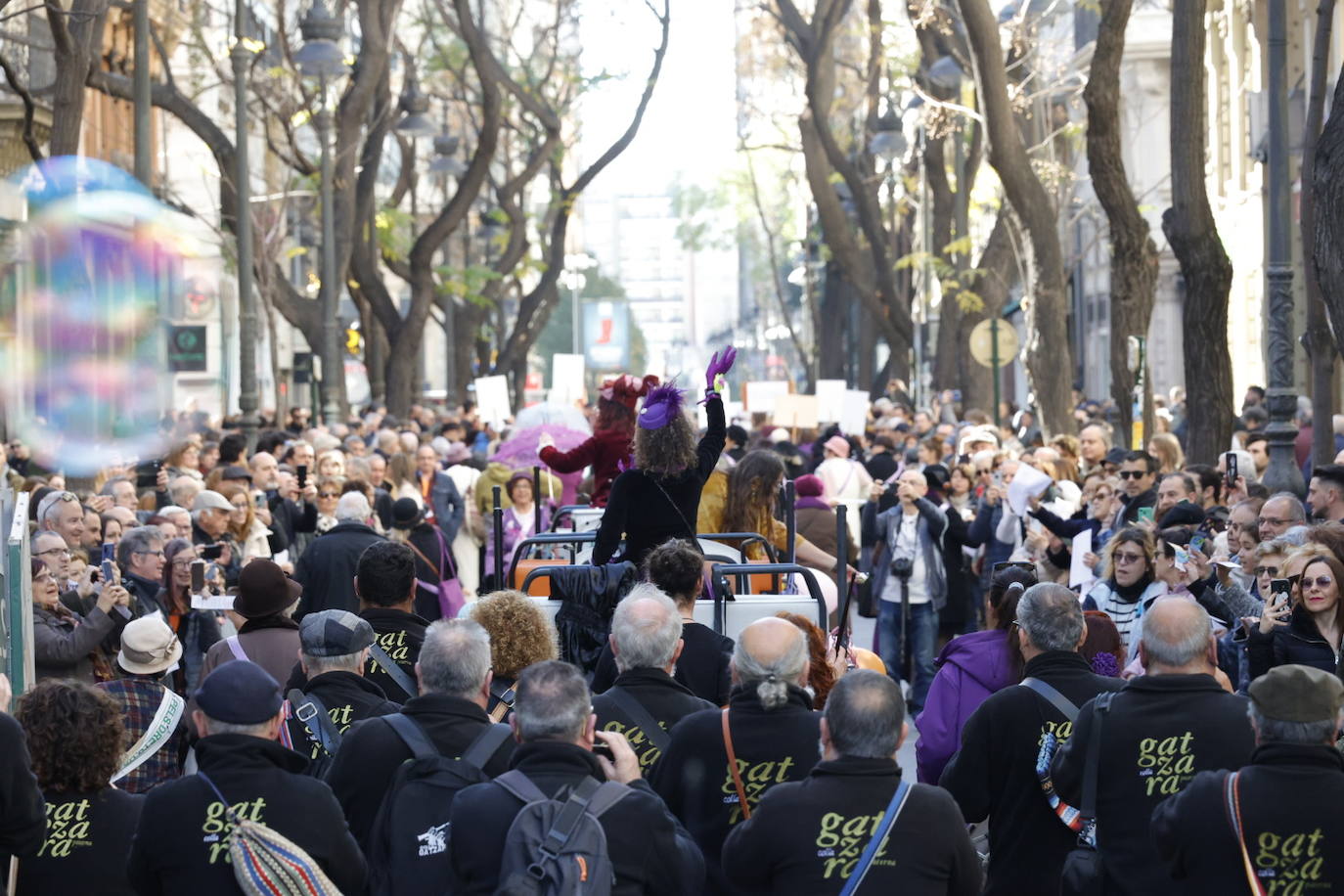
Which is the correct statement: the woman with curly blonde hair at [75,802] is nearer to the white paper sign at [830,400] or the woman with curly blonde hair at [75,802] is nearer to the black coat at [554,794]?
the black coat at [554,794]

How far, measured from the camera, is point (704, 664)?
721 cm

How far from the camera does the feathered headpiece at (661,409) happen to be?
8.80 metres

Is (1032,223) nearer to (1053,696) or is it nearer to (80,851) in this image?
(1053,696)

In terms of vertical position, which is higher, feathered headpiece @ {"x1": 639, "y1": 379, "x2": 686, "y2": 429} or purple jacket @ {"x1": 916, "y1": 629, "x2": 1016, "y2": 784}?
feathered headpiece @ {"x1": 639, "y1": 379, "x2": 686, "y2": 429}

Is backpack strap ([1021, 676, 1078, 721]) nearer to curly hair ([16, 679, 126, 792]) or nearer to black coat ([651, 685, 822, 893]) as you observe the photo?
black coat ([651, 685, 822, 893])

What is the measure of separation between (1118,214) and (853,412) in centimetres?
745

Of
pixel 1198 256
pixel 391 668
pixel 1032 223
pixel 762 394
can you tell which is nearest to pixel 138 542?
→ pixel 391 668

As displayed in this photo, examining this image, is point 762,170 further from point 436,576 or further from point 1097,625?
point 1097,625

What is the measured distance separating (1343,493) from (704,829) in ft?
16.8

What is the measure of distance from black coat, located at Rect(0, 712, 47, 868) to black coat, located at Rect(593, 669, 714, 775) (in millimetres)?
1552

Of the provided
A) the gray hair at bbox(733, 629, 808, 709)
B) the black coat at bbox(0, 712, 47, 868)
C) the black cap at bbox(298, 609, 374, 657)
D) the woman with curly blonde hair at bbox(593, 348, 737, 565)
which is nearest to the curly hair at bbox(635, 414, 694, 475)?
the woman with curly blonde hair at bbox(593, 348, 737, 565)

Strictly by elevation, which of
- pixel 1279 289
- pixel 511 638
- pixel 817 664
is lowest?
pixel 817 664

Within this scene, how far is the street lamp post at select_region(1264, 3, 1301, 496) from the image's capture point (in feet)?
45.5

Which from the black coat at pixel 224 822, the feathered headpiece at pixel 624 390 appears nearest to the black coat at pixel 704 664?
the black coat at pixel 224 822
